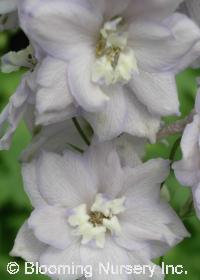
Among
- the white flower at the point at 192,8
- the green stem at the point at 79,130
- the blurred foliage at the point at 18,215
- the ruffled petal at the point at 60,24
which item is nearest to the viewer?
the ruffled petal at the point at 60,24

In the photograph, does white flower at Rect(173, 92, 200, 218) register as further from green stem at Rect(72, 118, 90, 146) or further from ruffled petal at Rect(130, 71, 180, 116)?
green stem at Rect(72, 118, 90, 146)

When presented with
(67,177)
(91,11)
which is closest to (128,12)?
(91,11)

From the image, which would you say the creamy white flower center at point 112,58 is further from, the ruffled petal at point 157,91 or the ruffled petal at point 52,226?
the ruffled petal at point 52,226

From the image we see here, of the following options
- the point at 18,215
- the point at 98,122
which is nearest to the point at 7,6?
the point at 98,122

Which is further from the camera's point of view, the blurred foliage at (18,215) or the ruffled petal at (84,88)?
the blurred foliage at (18,215)

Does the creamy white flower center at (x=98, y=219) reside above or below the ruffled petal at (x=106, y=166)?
below

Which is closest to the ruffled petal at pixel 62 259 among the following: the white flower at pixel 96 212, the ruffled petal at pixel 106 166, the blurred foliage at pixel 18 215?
the white flower at pixel 96 212

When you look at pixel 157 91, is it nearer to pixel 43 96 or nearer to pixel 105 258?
pixel 43 96
